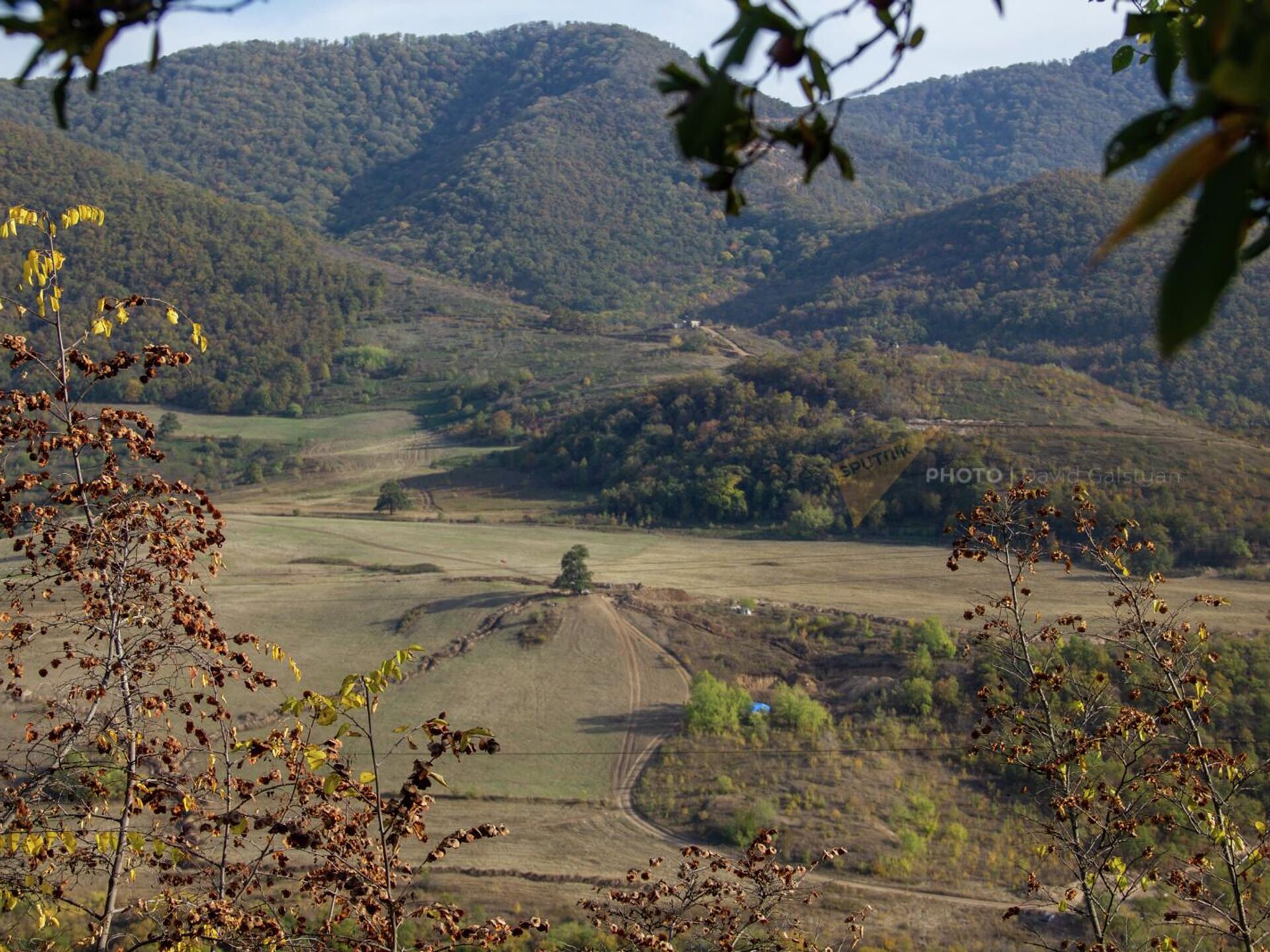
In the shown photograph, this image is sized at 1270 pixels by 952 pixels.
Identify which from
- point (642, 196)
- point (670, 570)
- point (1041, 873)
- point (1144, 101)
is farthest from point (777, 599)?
point (1144, 101)

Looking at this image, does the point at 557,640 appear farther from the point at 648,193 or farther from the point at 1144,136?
the point at 648,193

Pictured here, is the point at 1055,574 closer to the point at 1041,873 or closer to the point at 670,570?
the point at 670,570

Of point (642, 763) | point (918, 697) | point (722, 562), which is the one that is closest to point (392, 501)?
point (722, 562)

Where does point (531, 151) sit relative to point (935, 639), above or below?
above

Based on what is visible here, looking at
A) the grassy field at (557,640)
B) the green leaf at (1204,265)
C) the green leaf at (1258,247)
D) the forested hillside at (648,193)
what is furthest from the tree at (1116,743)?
the forested hillside at (648,193)

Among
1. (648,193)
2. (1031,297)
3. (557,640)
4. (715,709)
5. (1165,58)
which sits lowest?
(715,709)

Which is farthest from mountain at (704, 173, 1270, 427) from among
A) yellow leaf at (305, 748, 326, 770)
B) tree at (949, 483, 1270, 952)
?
yellow leaf at (305, 748, 326, 770)

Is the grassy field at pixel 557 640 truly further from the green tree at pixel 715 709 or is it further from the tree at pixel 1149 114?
the tree at pixel 1149 114

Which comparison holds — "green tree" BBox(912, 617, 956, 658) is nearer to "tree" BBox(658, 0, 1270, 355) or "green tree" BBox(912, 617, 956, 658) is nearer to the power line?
the power line
